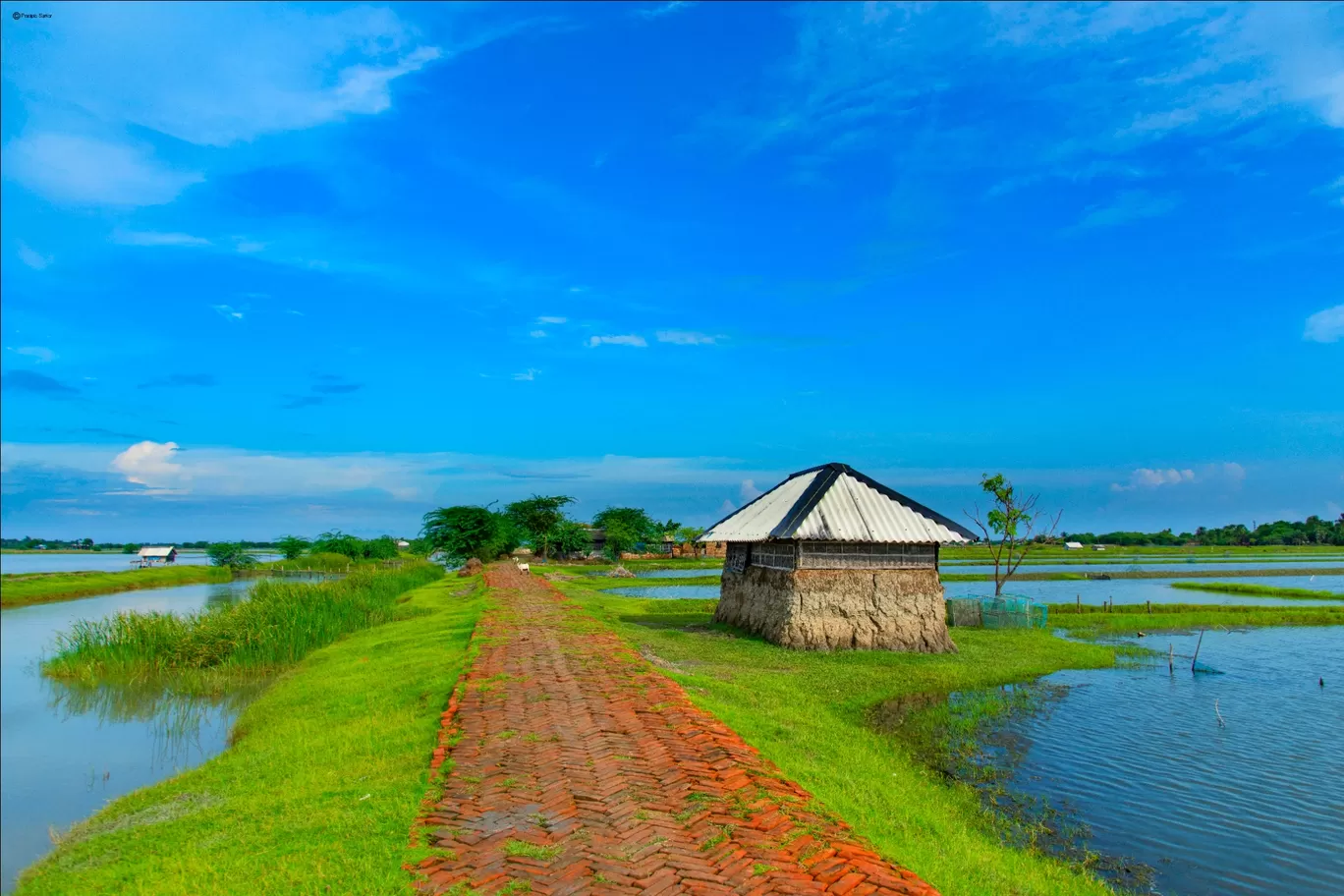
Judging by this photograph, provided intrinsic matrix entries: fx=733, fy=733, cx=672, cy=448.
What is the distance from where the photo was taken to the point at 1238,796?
921cm

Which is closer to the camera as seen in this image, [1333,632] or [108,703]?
[108,703]

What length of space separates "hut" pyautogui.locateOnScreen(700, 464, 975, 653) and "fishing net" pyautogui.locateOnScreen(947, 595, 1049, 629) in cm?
581

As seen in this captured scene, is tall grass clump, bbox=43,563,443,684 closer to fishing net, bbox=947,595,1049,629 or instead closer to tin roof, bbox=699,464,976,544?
tin roof, bbox=699,464,976,544

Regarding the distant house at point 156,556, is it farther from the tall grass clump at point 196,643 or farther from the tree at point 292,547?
the tall grass clump at point 196,643

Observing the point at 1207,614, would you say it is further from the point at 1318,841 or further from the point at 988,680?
the point at 1318,841

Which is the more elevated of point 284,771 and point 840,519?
point 840,519

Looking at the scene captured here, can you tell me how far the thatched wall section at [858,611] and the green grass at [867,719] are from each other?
21.1 inches

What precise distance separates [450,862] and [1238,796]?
9.67m

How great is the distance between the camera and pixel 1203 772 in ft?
33.2

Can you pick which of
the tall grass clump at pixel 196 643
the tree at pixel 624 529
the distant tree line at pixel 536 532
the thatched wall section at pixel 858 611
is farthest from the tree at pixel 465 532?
the thatched wall section at pixel 858 611

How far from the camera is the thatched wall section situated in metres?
17.2

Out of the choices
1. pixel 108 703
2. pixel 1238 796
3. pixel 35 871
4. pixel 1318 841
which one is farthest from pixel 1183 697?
pixel 108 703

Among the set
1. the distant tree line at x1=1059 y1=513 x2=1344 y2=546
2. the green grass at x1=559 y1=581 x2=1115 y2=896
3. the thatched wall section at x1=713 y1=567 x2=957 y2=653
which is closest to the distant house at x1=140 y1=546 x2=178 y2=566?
the green grass at x1=559 y1=581 x2=1115 y2=896

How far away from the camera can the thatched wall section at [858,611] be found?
1716 cm
